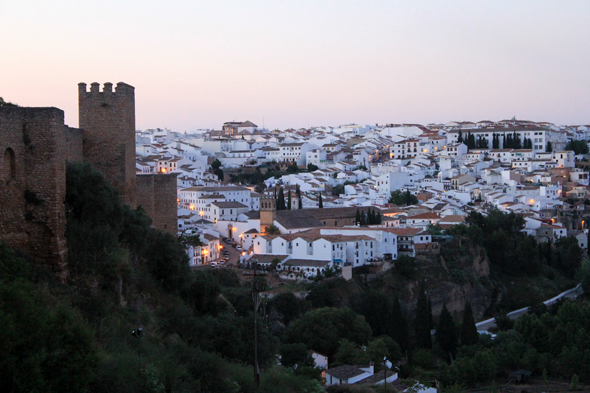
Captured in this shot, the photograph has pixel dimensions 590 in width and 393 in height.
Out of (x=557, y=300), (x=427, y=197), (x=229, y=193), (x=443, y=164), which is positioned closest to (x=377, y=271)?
(x=557, y=300)

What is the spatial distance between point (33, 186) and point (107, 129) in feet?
9.36

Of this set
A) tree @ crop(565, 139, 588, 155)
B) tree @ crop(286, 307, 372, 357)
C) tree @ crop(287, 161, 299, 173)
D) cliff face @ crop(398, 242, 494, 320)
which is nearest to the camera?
tree @ crop(286, 307, 372, 357)

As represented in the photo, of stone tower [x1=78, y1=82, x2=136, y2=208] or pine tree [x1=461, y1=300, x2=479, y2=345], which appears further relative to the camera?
pine tree [x1=461, y1=300, x2=479, y2=345]

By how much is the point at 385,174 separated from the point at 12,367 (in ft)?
162

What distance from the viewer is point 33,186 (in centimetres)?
929

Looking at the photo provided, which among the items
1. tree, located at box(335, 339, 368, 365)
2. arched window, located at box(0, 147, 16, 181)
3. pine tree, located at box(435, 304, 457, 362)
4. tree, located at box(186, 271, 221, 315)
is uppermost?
arched window, located at box(0, 147, 16, 181)

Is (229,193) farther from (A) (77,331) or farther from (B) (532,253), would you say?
(A) (77,331)

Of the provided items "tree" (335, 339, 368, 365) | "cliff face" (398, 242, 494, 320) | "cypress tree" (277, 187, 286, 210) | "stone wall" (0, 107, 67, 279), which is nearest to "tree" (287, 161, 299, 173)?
"cypress tree" (277, 187, 286, 210)

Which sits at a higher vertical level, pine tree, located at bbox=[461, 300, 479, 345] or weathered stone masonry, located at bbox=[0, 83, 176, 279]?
weathered stone masonry, located at bbox=[0, 83, 176, 279]

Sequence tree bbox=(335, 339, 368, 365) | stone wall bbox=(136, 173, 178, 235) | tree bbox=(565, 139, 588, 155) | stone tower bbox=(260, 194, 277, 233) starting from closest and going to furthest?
1. stone wall bbox=(136, 173, 178, 235)
2. tree bbox=(335, 339, 368, 365)
3. stone tower bbox=(260, 194, 277, 233)
4. tree bbox=(565, 139, 588, 155)

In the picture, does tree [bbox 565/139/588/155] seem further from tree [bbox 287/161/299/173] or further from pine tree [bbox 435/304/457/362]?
pine tree [bbox 435/304/457/362]

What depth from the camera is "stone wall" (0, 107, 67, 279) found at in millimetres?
9156

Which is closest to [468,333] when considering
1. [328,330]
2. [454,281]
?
[328,330]

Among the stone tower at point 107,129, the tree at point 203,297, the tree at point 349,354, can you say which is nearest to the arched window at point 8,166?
the stone tower at point 107,129
